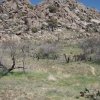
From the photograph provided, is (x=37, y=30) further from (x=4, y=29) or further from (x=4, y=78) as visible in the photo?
(x=4, y=78)

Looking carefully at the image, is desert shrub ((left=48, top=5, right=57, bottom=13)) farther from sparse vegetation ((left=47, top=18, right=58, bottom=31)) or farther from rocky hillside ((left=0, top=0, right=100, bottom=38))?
sparse vegetation ((left=47, top=18, right=58, bottom=31))

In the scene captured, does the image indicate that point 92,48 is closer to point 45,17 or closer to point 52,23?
point 52,23

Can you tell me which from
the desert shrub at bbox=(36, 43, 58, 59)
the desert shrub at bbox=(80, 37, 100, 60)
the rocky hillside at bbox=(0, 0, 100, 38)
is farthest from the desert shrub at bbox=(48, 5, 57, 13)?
the desert shrub at bbox=(36, 43, 58, 59)

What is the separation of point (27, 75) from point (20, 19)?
59.0 m

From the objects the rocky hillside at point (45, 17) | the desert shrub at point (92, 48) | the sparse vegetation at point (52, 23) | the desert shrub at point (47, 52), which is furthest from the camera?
the rocky hillside at point (45, 17)

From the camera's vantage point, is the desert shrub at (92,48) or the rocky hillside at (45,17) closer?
the desert shrub at (92,48)

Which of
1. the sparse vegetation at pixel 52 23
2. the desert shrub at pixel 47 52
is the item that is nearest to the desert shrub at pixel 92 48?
the desert shrub at pixel 47 52

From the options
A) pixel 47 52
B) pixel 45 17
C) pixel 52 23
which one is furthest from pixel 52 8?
pixel 47 52

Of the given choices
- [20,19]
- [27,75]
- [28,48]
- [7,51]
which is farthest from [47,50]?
[20,19]

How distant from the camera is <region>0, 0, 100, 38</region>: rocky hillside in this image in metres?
102

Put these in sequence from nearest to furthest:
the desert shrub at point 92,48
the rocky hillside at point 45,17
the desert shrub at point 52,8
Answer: the desert shrub at point 92,48 → the rocky hillside at point 45,17 → the desert shrub at point 52,8

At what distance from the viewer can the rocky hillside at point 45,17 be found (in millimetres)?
101875

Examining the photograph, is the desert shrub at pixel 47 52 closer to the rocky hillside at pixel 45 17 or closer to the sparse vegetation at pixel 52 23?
the rocky hillside at pixel 45 17

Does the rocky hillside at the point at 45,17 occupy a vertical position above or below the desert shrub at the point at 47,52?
above
